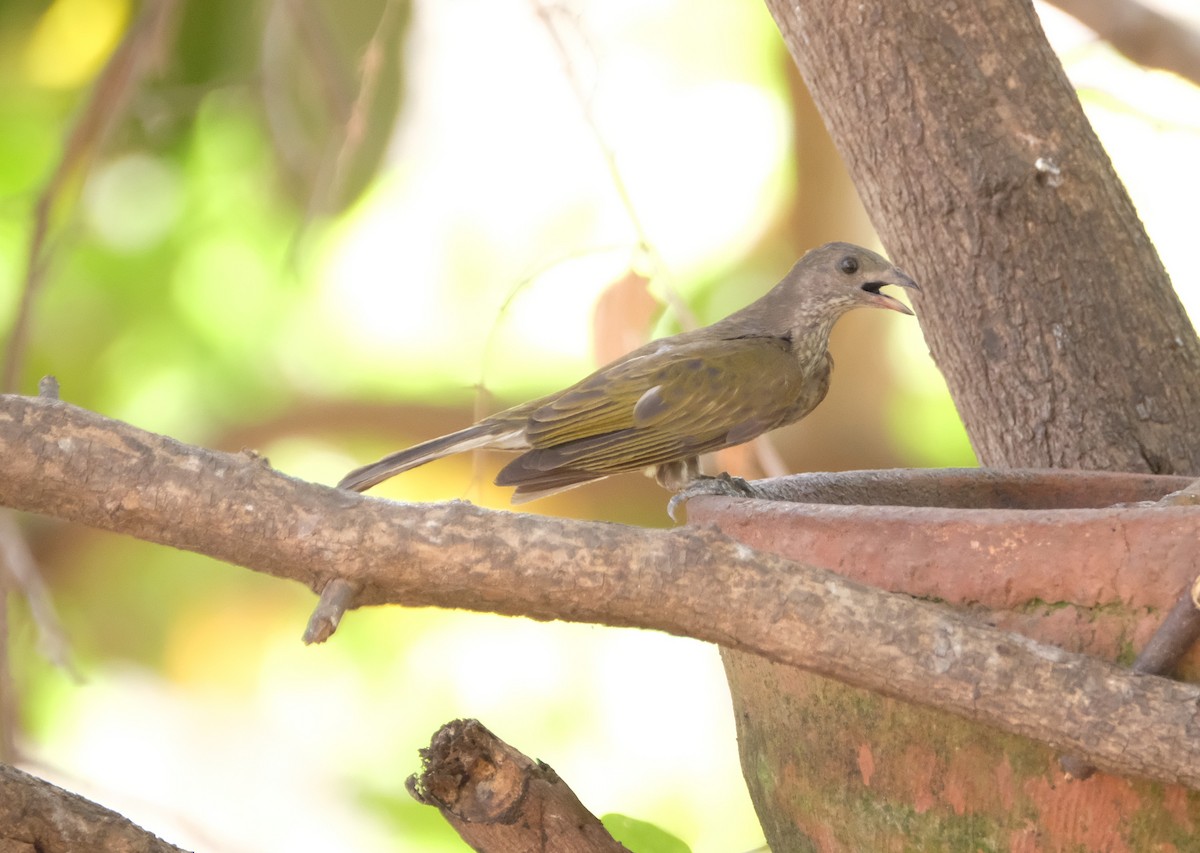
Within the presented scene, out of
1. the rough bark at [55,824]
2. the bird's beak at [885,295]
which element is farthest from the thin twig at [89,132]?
the bird's beak at [885,295]

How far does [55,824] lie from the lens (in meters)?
1.12

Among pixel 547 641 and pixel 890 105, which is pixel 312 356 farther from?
pixel 890 105

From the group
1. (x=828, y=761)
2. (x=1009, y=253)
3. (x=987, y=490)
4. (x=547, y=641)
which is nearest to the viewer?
(x=828, y=761)

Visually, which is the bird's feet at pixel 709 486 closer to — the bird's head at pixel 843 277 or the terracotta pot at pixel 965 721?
the bird's head at pixel 843 277

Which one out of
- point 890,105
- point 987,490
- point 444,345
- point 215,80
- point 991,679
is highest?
point 215,80

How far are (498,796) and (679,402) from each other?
93 cm

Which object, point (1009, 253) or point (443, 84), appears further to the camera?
point (443, 84)

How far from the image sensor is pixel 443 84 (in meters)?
3.14

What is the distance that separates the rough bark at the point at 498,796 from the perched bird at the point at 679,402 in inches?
29.8

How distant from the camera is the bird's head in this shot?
7.20ft

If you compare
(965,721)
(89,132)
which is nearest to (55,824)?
(965,721)

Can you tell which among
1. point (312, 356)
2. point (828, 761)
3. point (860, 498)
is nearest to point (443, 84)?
point (312, 356)

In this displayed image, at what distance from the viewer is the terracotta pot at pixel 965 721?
3.28 ft

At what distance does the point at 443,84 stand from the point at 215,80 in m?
0.53
